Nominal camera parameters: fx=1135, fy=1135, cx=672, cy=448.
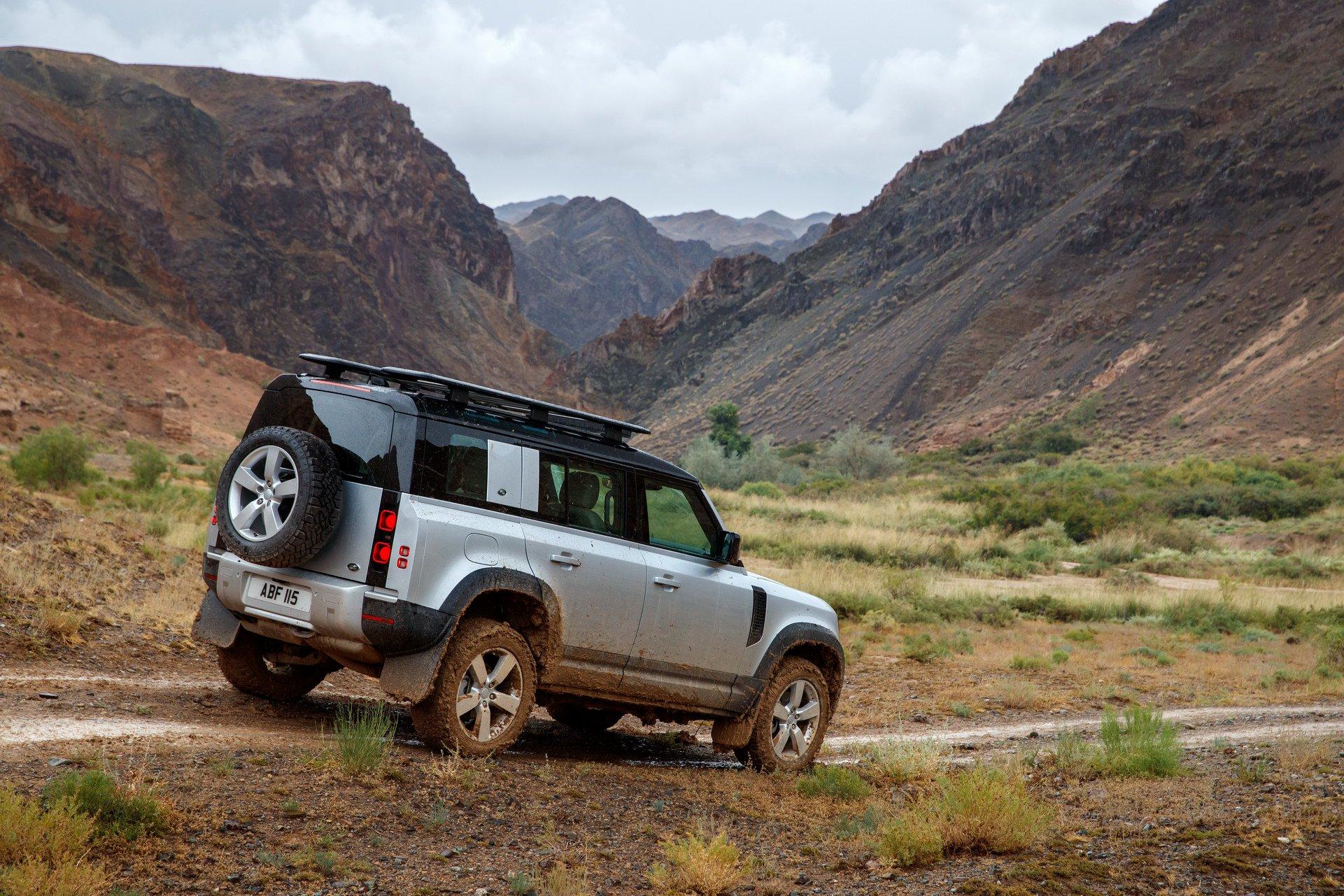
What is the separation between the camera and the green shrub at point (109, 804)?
4617 mm

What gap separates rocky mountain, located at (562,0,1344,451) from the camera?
223 feet

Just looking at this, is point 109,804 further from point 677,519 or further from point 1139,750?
point 1139,750

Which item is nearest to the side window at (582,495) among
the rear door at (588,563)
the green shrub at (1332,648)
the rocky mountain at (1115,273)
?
the rear door at (588,563)

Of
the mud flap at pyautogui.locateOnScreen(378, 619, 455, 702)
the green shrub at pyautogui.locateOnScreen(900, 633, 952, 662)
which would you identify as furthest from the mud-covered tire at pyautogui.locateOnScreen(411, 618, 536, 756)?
the green shrub at pyautogui.locateOnScreen(900, 633, 952, 662)

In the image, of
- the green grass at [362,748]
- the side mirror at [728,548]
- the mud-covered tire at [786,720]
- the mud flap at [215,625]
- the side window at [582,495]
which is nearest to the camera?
the green grass at [362,748]

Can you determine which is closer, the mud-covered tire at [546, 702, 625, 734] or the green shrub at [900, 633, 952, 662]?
the mud-covered tire at [546, 702, 625, 734]

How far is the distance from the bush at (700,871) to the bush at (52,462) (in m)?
23.2

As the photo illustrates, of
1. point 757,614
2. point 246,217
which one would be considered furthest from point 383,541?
point 246,217

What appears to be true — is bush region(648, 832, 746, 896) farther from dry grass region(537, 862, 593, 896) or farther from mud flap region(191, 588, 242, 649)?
mud flap region(191, 588, 242, 649)

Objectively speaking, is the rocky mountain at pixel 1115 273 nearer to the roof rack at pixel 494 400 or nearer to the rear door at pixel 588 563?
the roof rack at pixel 494 400

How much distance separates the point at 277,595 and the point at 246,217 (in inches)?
4032

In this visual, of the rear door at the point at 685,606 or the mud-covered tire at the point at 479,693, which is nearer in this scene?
the mud-covered tire at the point at 479,693

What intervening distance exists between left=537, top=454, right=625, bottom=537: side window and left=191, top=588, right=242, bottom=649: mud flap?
213 centimetres

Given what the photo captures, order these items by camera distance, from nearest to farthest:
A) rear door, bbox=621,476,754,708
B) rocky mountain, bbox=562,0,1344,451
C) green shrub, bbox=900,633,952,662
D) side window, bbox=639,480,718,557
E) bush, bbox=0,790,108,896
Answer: bush, bbox=0,790,108,896, rear door, bbox=621,476,754,708, side window, bbox=639,480,718,557, green shrub, bbox=900,633,952,662, rocky mountain, bbox=562,0,1344,451
